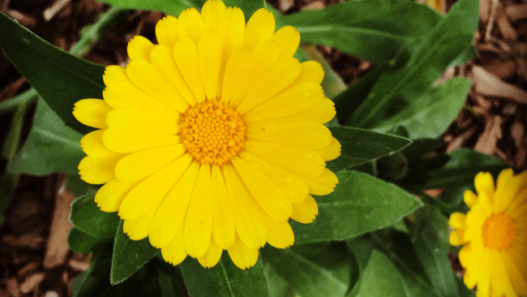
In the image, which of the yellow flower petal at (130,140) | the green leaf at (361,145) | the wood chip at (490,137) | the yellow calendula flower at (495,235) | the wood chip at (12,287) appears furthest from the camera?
the wood chip at (490,137)

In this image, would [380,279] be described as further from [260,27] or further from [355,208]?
[260,27]

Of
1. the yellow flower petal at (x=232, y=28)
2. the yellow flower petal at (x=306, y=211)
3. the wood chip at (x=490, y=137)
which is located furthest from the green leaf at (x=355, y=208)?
the wood chip at (x=490, y=137)

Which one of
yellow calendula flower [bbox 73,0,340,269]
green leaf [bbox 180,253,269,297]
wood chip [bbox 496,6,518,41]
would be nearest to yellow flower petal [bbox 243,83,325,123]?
yellow calendula flower [bbox 73,0,340,269]

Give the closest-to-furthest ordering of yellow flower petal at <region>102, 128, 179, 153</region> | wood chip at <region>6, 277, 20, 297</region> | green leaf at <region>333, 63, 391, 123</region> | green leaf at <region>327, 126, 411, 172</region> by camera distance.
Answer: yellow flower petal at <region>102, 128, 179, 153</region> → green leaf at <region>327, 126, 411, 172</region> → green leaf at <region>333, 63, 391, 123</region> → wood chip at <region>6, 277, 20, 297</region>

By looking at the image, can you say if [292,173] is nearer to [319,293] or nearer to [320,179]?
[320,179]

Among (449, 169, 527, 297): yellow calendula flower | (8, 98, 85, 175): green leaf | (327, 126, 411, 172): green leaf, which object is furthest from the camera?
(8, 98, 85, 175): green leaf

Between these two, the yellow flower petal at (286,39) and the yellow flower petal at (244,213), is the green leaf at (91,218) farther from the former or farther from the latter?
the yellow flower petal at (286,39)

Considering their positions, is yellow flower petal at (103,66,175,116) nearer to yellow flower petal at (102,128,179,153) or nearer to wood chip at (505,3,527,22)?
yellow flower petal at (102,128,179,153)
